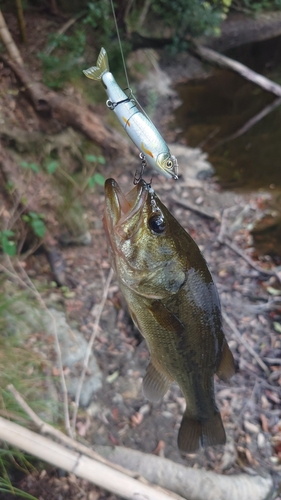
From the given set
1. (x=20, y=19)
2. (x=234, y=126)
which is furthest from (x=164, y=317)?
(x=234, y=126)

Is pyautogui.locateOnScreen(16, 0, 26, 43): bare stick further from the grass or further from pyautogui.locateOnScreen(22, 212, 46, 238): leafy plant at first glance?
the grass

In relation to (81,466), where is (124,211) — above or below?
above

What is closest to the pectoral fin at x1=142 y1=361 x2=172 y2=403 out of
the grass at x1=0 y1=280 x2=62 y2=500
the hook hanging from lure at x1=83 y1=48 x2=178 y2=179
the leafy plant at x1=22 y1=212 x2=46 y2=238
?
the hook hanging from lure at x1=83 y1=48 x2=178 y2=179

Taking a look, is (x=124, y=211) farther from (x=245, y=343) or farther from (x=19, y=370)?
(x=245, y=343)

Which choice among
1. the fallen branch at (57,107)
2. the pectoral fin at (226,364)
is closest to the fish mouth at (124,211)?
the pectoral fin at (226,364)

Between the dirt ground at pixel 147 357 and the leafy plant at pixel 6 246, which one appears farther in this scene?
the leafy plant at pixel 6 246

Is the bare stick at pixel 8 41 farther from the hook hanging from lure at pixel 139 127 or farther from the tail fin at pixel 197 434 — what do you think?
the tail fin at pixel 197 434
